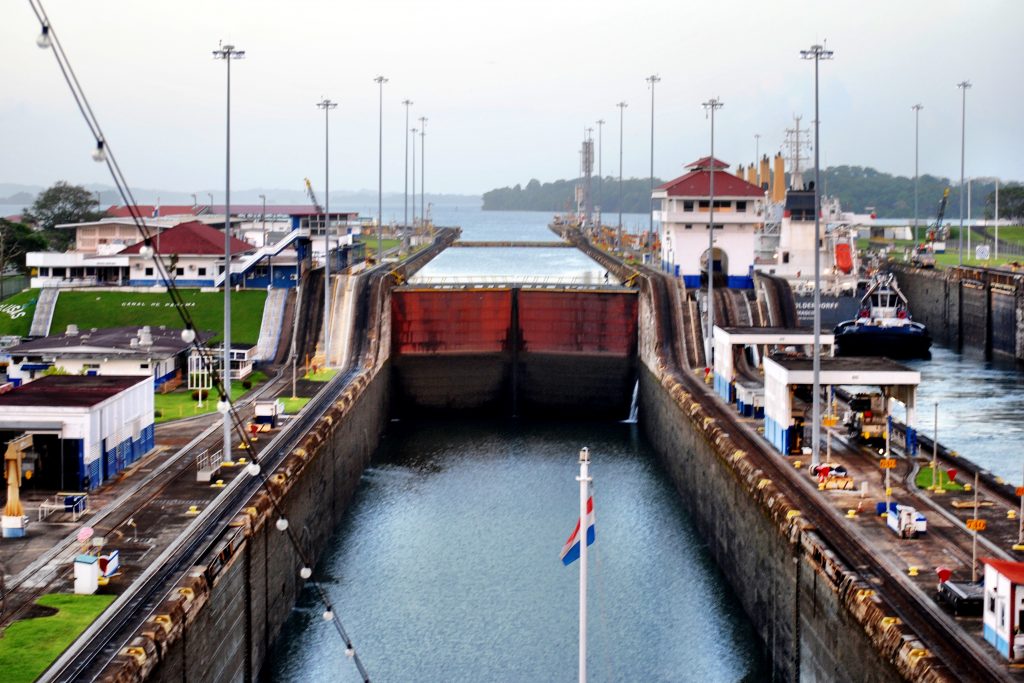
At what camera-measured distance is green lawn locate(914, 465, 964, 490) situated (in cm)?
3778

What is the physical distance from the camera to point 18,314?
69.3m

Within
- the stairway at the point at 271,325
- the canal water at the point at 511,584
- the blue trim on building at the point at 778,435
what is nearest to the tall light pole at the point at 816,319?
the blue trim on building at the point at 778,435

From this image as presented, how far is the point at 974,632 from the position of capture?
25531mm

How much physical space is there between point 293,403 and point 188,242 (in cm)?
2608

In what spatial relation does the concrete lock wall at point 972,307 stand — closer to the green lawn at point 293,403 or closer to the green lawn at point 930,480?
the green lawn at point 930,480

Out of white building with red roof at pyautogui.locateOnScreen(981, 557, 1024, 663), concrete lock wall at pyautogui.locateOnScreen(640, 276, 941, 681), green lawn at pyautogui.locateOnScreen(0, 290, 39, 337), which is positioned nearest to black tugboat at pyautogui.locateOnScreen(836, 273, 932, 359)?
concrete lock wall at pyautogui.locateOnScreen(640, 276, 941, 681)

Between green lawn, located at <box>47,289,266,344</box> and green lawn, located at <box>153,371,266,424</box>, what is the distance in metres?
10.7

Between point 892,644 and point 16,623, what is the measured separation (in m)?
16.6

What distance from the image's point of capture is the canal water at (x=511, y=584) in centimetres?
3538

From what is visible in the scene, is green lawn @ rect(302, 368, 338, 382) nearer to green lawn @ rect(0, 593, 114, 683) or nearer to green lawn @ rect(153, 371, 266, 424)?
green lawn @ rect(153, 371, 266, 424)

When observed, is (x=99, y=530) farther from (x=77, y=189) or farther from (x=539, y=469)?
(x=77, y=189)

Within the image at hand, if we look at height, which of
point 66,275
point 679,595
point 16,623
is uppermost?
point 66,275

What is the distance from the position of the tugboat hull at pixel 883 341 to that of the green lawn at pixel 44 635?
69.6 metres

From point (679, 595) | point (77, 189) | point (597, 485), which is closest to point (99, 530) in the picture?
point (679, 595)
